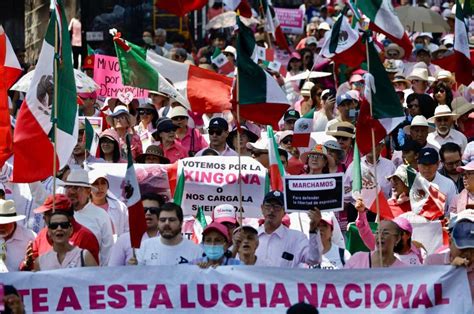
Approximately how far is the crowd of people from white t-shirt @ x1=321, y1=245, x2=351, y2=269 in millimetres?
14

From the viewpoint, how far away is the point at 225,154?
1869 cm

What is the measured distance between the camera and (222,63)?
78.0ft

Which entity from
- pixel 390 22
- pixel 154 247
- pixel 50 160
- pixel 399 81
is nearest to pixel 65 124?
pixel 50 160

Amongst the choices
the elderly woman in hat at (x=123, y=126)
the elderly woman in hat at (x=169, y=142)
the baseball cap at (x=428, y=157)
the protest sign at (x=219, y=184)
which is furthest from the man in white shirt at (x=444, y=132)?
the protest sign at (x=219, y=184)

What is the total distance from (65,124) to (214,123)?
312cm

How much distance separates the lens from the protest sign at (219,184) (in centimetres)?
1681

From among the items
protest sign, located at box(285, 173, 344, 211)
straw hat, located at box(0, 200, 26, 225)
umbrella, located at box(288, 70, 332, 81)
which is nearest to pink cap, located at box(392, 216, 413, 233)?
protest sign, located at box(285, 173, 344, 211)

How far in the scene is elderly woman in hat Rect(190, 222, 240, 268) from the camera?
14609 mm

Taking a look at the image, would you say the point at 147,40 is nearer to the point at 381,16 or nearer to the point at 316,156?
the point at 316,156

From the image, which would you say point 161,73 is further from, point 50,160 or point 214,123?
point 50,160

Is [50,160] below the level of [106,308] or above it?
above

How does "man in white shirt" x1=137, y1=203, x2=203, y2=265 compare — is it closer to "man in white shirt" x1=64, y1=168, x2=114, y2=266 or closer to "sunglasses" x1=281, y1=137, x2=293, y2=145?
"man in white shirt" x1=64, y1=168, x2=114, y2=266

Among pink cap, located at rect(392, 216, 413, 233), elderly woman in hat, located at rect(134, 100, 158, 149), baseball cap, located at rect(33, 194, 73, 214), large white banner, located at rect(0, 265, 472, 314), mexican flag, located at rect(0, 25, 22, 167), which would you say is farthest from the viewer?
elderly woman in hat, located at rect(134, 100, 158, 149)

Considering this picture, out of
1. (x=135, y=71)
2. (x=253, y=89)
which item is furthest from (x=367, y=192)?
(x=135, y=71)
